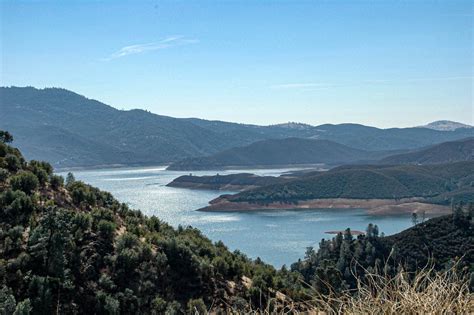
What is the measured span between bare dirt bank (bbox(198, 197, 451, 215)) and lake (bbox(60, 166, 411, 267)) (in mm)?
3145

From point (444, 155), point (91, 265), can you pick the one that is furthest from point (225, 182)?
point (91, 265)

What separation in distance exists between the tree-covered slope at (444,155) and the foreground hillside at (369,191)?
41.7 metres

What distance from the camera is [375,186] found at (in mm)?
109438

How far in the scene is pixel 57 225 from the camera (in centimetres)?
1489

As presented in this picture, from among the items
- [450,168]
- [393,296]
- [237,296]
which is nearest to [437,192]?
[450,168]

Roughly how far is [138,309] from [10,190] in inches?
243

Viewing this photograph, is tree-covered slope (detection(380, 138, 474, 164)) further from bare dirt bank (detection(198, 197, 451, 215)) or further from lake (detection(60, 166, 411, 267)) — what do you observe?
lake (detection(60, 166, 411, 267))

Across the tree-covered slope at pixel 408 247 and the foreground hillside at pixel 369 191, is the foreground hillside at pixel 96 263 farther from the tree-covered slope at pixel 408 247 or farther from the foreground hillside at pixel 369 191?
the foreground hillside at pixel 369 191

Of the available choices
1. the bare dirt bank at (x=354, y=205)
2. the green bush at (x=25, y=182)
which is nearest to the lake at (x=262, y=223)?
the bare dirt bank at (x=354, y=205)

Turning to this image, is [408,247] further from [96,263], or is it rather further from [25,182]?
[25,182]

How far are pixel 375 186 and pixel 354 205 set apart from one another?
14.3 m

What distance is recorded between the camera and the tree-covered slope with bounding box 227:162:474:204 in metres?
102

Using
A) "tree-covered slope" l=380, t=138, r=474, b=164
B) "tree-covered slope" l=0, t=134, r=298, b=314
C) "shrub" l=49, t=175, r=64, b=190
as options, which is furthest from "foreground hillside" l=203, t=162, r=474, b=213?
"tree-covered slope" l=0, t=134, r=298, b=314

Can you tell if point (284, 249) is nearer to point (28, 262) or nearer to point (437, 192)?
point (28, 262)
